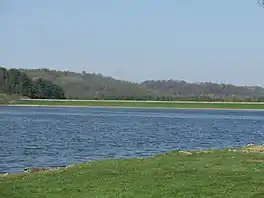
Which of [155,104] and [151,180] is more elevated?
[151,180]

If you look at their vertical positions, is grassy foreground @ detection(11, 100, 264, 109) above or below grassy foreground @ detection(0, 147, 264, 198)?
below

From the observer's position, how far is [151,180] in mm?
19953

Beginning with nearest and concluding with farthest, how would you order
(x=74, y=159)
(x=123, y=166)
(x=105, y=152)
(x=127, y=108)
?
(x=123, y=166) → (x=74, y=159) → (x=105, y=152) → (x=127, y=108)

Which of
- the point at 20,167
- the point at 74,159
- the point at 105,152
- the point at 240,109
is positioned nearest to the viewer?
the point at 20,167

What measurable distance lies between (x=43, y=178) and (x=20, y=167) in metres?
11.2

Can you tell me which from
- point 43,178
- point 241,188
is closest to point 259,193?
point 241,188

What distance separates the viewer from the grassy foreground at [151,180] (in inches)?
696

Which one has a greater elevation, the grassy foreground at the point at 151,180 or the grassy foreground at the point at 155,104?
the grassy foreground at the point at 151,180

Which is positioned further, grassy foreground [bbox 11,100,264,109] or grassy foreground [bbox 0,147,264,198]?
grassy foreground [bbox 11,100,264,109]

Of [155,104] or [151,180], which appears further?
[155,104]

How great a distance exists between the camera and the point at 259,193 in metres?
17.3

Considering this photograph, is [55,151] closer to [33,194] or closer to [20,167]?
[20,167]

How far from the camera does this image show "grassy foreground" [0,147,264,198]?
1769 centimetres

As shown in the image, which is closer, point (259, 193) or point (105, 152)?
point (259, 193)
